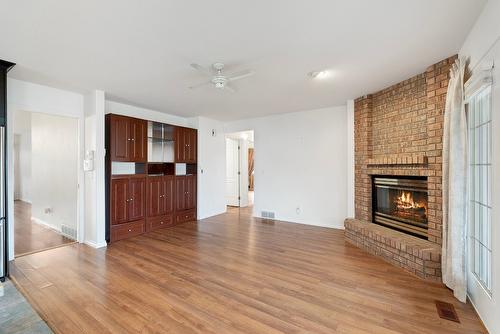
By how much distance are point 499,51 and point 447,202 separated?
144 centimetres

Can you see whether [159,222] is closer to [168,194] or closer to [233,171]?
[168,194]

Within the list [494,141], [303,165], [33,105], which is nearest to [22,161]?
[33,105]

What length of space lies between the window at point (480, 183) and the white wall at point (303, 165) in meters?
2.53

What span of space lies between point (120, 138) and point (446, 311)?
4887 millimetres

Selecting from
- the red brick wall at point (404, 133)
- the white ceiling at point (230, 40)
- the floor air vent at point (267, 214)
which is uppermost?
the white ceiling at point (230, 40)

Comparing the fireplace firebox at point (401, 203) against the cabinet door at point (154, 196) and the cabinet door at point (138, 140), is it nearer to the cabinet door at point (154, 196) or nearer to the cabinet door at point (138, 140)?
the cabinet door at point (154, 196)

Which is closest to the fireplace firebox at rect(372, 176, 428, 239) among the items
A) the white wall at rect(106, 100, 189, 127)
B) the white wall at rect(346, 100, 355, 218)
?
the white wall at rect(346, 100, 355, 218)

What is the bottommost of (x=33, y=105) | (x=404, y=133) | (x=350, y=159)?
(x=350, y=159)

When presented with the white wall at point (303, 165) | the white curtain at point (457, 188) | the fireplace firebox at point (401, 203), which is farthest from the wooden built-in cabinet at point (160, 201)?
the white curtain at point (457, 188)

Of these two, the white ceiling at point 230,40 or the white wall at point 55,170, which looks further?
the white wall at point 55,170

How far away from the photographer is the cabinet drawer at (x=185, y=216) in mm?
5290

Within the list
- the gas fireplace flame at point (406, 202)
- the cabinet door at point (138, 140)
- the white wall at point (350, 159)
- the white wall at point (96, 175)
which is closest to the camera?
the gas fireplace flame at point (406, 202)

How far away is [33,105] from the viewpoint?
350cm

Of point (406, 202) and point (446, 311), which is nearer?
point (446, 311)
